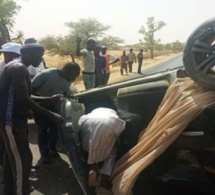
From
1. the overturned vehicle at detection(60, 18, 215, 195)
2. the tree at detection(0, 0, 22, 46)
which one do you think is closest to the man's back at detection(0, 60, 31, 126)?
the overturned vehicle at detection(60, 18, 215, 195)

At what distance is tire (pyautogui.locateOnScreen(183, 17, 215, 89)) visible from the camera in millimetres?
2654

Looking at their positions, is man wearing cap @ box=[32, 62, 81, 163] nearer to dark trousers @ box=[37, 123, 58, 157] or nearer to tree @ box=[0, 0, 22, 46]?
dark trousers @ box=[37, 123, 58, 157]

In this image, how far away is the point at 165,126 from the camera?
274cm

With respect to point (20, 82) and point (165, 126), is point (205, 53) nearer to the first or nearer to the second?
point (165, 126)

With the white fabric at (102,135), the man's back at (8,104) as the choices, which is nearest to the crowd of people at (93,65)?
the man's back at (8,104)

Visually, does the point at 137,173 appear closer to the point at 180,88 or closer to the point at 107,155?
the point at 107,155

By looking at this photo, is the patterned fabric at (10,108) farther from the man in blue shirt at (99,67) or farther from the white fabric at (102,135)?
the man in blue shirt at (99,67)

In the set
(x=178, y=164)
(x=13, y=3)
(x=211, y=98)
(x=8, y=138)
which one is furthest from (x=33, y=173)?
(x=13, y=3)

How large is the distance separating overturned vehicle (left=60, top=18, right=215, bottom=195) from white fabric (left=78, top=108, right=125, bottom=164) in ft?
0.38

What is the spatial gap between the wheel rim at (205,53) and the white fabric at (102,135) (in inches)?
30.7

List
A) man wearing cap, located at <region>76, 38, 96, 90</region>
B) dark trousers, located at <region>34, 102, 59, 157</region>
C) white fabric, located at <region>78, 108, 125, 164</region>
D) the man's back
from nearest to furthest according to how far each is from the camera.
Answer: white fabric, located at <region>78, 108, 125, 164</region>
the man's back
dark trousers, located at <region>34, 102, 59, 157</region>
man wearing cap, located at <region>76, 38, 96, 90</region>

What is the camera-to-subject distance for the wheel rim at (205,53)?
8.75 feet

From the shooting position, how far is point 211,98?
2.63 m

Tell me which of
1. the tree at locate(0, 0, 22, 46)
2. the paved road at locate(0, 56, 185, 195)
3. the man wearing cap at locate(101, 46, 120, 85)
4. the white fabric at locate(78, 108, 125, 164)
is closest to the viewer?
the white fabric at locate(78, 108, 125, 164)
